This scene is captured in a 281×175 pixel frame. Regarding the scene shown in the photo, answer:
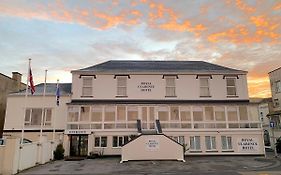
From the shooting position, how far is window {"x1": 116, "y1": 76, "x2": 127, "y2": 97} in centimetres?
2618

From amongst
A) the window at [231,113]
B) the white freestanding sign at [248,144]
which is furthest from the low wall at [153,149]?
the window at [231,113]

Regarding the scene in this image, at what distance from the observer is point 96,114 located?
2473 centimetres

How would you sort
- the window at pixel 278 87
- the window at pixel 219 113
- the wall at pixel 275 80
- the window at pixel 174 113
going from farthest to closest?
the window at pixel 278 87 < the wall at pixel 275 80 < the window at pixel 219 113 < the window at pixel 174 113

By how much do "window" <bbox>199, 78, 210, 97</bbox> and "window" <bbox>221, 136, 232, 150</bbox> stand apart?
5079 millimetres

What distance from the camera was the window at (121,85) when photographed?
26.2 metres

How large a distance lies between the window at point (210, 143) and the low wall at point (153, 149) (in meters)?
5.32

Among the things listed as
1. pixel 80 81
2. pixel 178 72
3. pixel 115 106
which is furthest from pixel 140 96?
pixel 80 81

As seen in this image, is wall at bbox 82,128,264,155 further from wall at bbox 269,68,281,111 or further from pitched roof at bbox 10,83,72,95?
wall at bbox 269,68,281,111

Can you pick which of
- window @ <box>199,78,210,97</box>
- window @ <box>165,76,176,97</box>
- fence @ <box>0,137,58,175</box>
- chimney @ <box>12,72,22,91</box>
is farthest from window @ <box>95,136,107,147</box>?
chimney @ <box>12,72,22,91</box>

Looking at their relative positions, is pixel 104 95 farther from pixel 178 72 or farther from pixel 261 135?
pixel 261 135

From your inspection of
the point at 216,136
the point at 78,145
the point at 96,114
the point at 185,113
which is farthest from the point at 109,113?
the point at 216,136

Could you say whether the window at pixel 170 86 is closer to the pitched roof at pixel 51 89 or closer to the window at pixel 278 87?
the pitched roof at pixel 51 89

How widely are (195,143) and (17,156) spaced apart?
54.3 feet

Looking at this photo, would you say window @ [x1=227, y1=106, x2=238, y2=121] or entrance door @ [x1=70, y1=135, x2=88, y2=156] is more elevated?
window @ [x1=227, y1=106, x2=238, y2=121]
